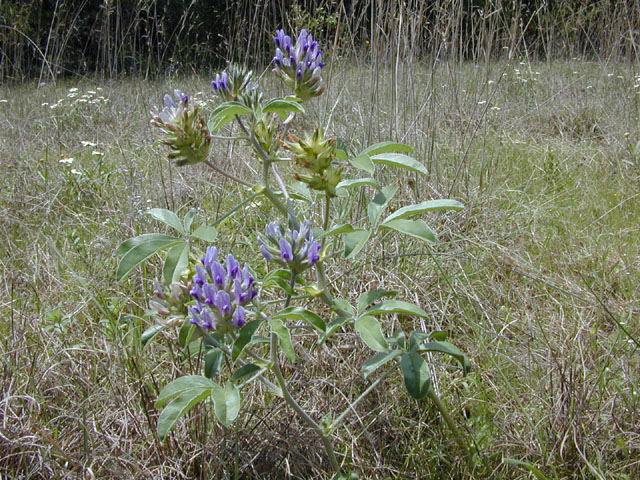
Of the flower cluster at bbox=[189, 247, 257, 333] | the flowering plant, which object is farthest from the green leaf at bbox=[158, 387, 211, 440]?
the flower cluster at bbox=[189, 247, 257, 333]

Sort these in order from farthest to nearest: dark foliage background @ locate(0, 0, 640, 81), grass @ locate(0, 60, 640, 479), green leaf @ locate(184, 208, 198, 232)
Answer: dark foliage background @ locate(0, 0, 640, 81)
grass @ locate(0, 60, 640, 479)
green leaf @ locate(184, 208, 198, 232)

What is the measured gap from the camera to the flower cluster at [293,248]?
869 mm

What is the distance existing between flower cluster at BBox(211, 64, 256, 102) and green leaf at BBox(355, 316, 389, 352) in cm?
44

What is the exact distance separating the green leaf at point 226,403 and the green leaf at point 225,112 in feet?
1.40

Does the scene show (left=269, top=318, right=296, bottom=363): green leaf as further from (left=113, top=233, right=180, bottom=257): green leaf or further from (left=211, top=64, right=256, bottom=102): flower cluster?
(left=211, top=64, right=256, bottom=102): flower cluster

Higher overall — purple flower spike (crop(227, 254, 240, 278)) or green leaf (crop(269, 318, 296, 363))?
purple flower spike (crop(227, 254, 240, 278))

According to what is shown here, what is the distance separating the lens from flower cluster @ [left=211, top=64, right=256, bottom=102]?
0.97 metres

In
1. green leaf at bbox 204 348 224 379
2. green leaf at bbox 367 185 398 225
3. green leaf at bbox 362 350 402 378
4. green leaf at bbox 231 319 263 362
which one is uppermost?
green leaf at bbox 367 185 398 225

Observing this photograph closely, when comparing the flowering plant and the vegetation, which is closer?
the flowering plant

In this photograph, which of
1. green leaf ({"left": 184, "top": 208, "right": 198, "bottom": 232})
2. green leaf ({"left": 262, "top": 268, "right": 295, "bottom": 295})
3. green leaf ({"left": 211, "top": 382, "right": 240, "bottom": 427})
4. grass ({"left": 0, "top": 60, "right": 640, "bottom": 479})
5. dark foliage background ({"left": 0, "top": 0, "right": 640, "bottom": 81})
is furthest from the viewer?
dark foliage background ({"left": 0, "top": 0, "right": 640, "bottom": 81})

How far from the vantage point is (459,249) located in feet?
6.35

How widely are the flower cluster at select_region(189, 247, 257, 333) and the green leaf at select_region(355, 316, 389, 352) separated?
0.19 m

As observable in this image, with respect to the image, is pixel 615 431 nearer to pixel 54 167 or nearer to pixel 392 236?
pixel 392 236

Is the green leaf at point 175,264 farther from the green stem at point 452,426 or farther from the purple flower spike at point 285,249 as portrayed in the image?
the green stem at point 452,426
